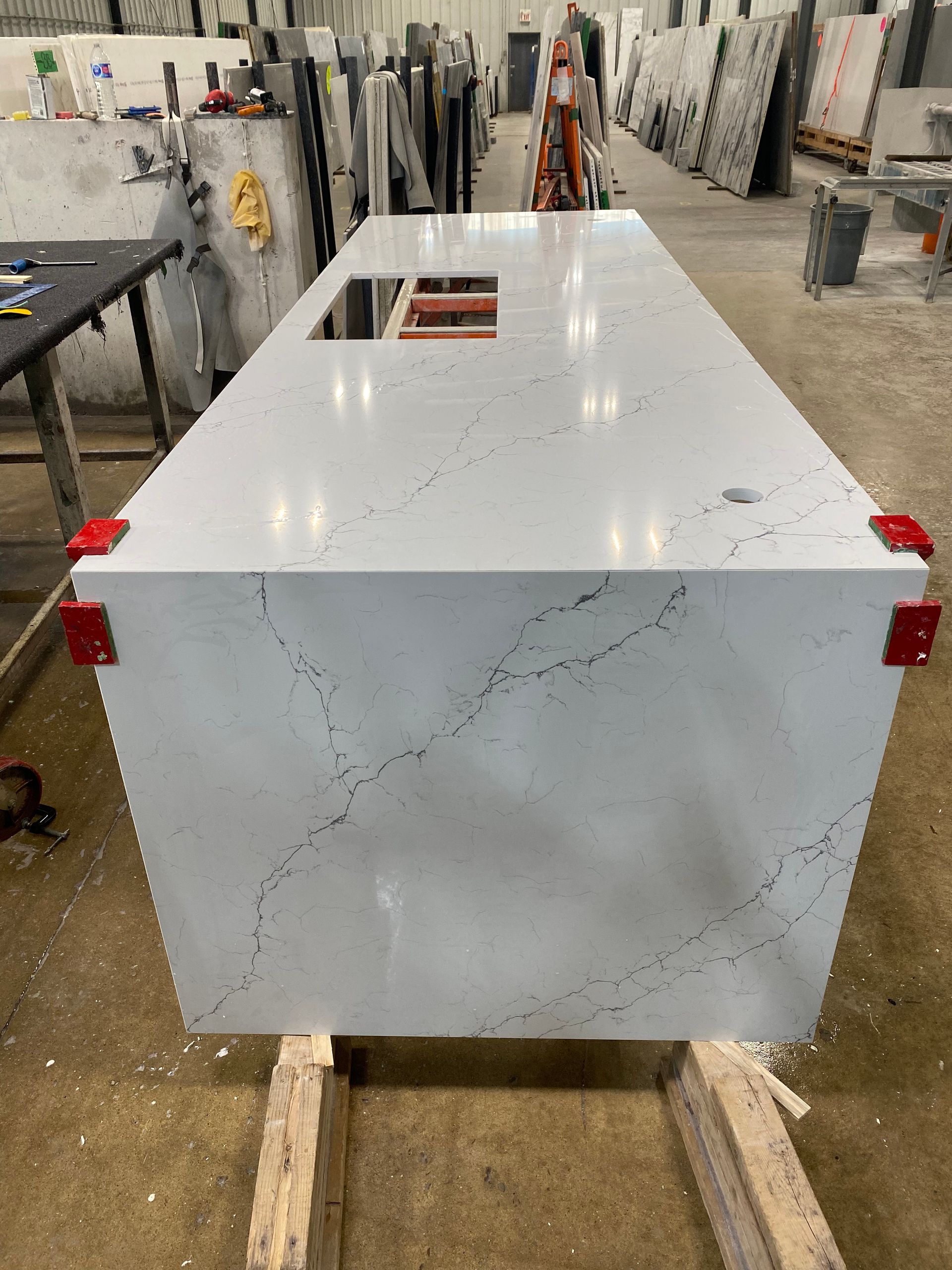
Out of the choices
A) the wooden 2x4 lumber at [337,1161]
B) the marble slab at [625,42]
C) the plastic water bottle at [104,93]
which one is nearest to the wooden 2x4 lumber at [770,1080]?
the wooden 2x4 lumber at [337,1161]

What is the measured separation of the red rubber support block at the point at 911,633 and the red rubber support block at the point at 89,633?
0.93 m

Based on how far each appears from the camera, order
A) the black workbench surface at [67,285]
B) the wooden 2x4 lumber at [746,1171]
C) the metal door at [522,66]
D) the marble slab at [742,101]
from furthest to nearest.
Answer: the metal door at [522,66] < the marble slab at [742,101] < the black workbench surface at [67,285] < the wooden 2x4 lumber at [746,1171]

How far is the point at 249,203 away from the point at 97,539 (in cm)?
311

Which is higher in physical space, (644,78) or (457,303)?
(644,78)

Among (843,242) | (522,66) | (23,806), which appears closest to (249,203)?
(23,806)

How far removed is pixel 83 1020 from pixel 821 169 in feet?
41.9

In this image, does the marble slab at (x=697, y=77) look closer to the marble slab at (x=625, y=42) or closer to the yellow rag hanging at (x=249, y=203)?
the marble slab at (x=625, y=42)

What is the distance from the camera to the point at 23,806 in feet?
6.46

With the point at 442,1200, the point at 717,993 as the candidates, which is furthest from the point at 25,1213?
the point at 717,993

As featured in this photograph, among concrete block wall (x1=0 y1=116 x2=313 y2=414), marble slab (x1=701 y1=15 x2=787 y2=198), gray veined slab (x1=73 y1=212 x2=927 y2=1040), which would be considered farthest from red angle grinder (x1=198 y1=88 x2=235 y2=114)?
marble slab (x1=701 y1=15 x2=787 y2=198)

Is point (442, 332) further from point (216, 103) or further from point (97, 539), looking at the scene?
point (216, 103)

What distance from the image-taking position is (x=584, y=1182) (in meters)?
1.41

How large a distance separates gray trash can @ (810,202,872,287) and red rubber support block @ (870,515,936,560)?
5.53m

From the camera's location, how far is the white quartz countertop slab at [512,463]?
1.06 m
